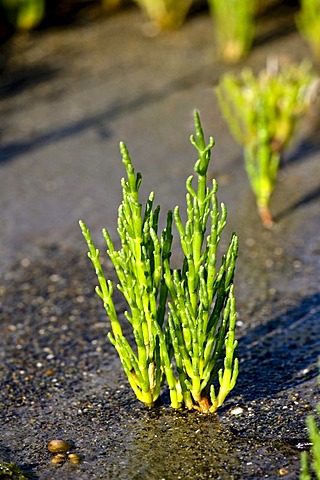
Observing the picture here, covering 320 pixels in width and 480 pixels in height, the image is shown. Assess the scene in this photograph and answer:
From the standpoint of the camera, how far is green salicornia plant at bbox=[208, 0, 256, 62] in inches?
212

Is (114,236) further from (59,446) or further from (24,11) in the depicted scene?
(24,11)

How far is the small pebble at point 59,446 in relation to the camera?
241 cm

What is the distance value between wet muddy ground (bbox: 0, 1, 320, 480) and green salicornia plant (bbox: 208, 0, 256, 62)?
0.11 m

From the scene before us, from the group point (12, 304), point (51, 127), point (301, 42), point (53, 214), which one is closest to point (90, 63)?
point (51, 127)

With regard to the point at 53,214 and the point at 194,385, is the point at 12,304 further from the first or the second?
the point at 194,385

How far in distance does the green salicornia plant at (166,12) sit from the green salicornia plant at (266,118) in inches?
81.2

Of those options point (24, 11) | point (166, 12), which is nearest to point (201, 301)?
point (166, 12)

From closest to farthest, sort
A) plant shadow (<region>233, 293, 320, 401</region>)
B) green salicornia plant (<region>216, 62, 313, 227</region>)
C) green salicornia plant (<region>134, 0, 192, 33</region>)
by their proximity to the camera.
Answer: plant shadow (<region>233, 293, 320, 401</region>) → green salicornia plant (<region>216, 62, 313, 227</region>) → green salicornia plant (<region>134, 0, 192, 33</region>)

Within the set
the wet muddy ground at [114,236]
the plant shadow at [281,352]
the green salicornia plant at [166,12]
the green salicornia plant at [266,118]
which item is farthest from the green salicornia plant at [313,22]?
the plant shadow at [281,352]

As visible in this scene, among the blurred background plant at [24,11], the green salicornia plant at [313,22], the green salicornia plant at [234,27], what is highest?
the blurred background plant at [24,11]

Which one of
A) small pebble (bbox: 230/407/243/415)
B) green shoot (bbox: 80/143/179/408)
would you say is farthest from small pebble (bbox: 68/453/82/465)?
small pebble (bbox: 230/407/243/415)

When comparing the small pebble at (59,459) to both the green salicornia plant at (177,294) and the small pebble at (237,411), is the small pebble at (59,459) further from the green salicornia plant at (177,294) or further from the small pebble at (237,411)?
the small pebble at (237,411)

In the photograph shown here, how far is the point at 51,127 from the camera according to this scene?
5.09 meters

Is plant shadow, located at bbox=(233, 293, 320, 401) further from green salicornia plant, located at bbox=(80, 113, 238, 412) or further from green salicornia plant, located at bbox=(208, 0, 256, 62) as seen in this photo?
green salicornia plant, located at bbox=(208, 0, 256, 62)
